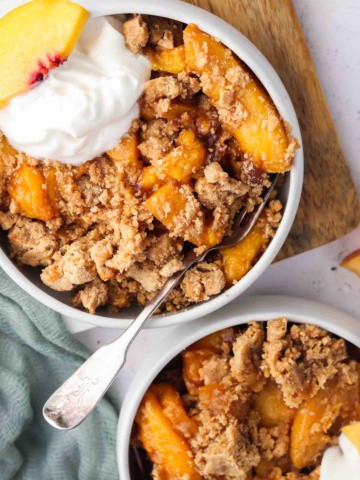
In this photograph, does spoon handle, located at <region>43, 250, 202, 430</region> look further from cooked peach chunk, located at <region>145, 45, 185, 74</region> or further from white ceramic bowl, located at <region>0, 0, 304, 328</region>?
cooked peach chunk, located at <region>145, 45, 185, 74</region>

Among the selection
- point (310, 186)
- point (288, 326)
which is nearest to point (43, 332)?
point (288, 326)

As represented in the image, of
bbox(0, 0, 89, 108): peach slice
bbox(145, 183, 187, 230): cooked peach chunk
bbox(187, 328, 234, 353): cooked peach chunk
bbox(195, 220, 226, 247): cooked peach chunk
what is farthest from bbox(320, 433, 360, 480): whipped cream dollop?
bbox(0, 0, 89, 108): peach slice

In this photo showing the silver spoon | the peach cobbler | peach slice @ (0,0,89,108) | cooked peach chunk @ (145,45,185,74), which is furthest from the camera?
the peach cobbler

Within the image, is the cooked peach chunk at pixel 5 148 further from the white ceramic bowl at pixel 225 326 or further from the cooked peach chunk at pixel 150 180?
the white ceramic bowl at pixel 225 326

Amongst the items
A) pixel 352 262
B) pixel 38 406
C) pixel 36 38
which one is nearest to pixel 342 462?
pixel 352 262

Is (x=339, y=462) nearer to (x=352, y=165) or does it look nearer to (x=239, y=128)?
(x=352, y=165)

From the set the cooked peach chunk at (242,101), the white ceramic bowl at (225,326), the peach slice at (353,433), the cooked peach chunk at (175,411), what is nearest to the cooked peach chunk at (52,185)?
the cooked peach chunk at (242,101)

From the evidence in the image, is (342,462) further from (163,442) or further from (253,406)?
(163,442)
